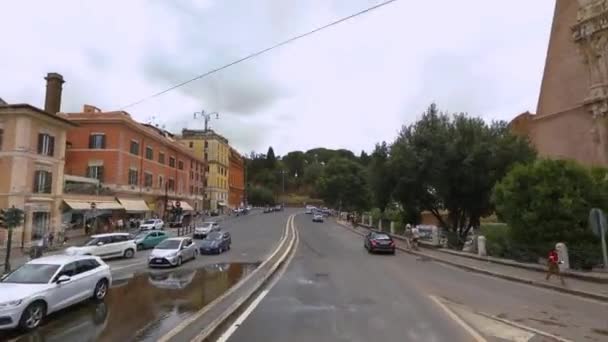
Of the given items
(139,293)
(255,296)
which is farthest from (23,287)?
(255,296)

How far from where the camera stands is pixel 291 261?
2364 cm

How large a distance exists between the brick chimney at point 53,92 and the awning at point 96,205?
11.6m

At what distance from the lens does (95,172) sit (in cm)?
4731

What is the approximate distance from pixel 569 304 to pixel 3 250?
34025mm

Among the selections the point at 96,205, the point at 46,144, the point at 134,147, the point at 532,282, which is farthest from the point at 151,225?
the point at 532,282

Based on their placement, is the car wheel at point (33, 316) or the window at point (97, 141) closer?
the car wheel at point (33, 316)

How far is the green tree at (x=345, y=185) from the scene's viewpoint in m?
81.2

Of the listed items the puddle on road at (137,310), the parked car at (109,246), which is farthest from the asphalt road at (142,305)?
the parked car at (109,246)

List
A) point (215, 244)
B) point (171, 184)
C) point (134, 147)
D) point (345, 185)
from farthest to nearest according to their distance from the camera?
point (345, 185)
point (171, 184)
point (134, 147)
point (215, 244)

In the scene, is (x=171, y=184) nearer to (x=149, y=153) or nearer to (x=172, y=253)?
(x=149, y=153)

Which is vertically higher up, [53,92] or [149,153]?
[53,92]

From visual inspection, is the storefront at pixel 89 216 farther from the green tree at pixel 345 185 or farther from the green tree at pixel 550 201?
the green tree at pixel 345 185

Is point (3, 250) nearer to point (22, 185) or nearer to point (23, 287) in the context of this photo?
point (22, 185)

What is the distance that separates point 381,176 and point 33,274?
27.6 metres
